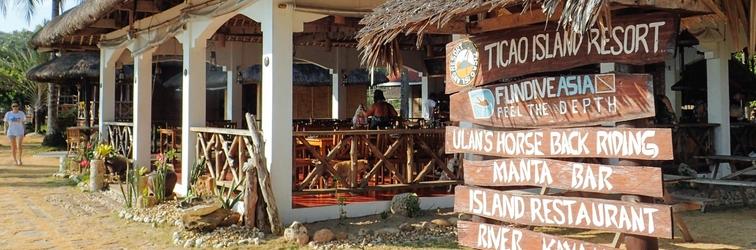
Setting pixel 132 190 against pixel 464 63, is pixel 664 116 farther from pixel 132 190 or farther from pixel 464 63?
pixel 132 190

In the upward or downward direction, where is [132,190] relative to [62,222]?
upward

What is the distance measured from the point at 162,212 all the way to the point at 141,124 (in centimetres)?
356

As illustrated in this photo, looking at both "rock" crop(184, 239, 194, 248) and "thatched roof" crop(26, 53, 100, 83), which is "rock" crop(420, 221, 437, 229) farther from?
"thatched roof" crop(26, 53, 100, 83)

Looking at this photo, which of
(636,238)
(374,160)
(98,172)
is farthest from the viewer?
(98,172)

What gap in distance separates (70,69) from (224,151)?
40.6ft

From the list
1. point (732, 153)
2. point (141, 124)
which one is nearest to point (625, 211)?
point (732, 153)

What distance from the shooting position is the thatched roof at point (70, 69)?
18.6 m

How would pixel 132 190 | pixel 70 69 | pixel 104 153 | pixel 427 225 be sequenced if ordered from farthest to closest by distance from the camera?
pixel 70 69 → pixel 104 153 → pixel 132 190 → pixel 427 225

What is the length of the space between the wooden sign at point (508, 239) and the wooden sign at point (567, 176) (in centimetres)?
30

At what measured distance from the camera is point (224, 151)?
820 cm

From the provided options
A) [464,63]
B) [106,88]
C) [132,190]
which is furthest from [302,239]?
[106,88]

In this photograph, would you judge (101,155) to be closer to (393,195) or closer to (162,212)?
(162,212)

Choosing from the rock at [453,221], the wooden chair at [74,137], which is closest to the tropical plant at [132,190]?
the rock at [453,221]

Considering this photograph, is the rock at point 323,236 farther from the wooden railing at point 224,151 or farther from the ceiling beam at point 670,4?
the ceiling beam at point 670,4
